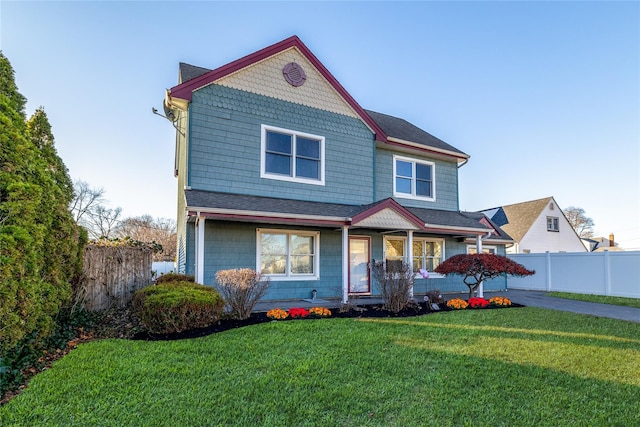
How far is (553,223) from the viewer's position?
26781 mm

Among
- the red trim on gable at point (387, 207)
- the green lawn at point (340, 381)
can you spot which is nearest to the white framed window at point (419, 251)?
the red trim on gable at point (387, 207)

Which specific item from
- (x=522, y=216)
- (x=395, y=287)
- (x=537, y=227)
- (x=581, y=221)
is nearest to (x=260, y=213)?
(x=395, y=287)

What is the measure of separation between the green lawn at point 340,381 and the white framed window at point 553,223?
23291 mm

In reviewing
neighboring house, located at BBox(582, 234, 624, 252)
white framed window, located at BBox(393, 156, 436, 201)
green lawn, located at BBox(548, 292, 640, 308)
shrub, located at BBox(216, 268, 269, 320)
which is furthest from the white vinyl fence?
neighboring house, located at BBox(582, 234, 624, 252)

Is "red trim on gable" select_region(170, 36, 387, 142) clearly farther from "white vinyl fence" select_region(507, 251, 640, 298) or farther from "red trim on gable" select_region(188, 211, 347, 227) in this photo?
"white vinyl fence" select_region(507, 251, 640, 298)

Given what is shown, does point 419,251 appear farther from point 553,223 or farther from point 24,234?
point 553,223

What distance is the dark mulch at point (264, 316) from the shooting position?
5.99 meters

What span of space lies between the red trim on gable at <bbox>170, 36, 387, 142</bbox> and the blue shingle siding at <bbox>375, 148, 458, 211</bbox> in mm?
940

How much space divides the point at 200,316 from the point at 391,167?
29.0 ft

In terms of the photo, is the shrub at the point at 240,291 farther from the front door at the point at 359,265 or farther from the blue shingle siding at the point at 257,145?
the front door at the point at 359,265

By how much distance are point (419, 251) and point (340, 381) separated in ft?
32.5

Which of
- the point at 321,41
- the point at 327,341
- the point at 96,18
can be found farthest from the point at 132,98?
the point at 327,341

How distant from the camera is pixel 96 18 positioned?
33.0 ft

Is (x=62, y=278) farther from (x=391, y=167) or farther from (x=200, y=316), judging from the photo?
(x=391, y=167)
